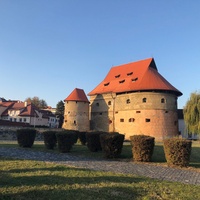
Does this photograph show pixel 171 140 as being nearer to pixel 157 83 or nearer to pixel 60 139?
pixel 60 139

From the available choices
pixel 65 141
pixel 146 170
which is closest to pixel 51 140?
pixel 65 141

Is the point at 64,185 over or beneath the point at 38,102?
beneath

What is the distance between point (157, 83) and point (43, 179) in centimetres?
3145

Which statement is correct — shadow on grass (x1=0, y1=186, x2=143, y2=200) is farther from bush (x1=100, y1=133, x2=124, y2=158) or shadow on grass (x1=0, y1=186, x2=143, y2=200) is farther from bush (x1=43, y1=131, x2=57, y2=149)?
bush (x1=43, y1=131, x2=57, y2=149)

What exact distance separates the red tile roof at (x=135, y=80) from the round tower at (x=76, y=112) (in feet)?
10.4

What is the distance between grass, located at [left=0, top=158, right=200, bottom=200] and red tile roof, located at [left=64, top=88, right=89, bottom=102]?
3406 centimetres

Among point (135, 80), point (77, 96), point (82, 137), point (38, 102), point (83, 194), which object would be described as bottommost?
point (83, 194)

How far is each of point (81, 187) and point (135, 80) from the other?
1324 inches

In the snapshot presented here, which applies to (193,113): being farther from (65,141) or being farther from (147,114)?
(65,141)

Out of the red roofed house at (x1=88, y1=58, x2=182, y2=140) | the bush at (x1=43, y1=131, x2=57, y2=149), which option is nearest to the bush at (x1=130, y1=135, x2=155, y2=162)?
the bush at (x1=43, y1=131, x2=57, y2=149)

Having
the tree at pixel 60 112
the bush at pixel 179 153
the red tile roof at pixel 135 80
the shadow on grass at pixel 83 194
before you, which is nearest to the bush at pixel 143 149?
the bush at pixel 179 153

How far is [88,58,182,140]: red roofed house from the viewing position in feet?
116

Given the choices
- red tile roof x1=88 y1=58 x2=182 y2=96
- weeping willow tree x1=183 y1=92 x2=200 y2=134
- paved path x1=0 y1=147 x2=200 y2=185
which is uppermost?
red tile roof x1=88 y1=58 x2=182 y2=96

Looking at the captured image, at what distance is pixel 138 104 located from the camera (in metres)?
36.0
